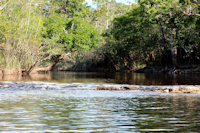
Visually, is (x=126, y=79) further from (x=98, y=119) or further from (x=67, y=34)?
(x=98, y=119)

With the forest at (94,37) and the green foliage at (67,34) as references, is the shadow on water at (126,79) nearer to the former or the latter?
the forest at (94,37)

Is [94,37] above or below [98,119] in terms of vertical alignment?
above

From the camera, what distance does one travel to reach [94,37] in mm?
57625

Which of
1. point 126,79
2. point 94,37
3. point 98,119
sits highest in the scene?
point 94,37

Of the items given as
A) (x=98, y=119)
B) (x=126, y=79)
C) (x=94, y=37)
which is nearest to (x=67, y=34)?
(x=94, y=37)

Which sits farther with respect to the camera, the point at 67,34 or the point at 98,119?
the point at 67,34

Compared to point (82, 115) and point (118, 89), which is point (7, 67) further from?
point (82, 115)

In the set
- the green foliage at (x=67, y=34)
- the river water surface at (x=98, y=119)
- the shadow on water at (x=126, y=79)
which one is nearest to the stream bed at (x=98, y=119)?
the river water surface at (x=98, y=119)

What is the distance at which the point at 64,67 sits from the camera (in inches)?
2896

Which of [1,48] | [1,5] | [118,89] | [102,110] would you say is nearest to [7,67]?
[1,48]

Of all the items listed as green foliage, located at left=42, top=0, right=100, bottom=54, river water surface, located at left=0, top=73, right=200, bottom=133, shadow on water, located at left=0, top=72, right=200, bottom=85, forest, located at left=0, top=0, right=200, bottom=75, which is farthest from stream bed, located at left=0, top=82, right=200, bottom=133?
green foliage, located at left=42, top=0, right=100, bottom=54

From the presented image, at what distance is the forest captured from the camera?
41250mm

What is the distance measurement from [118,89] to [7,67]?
22.6 metres

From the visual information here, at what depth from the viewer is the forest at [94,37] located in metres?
41.2
